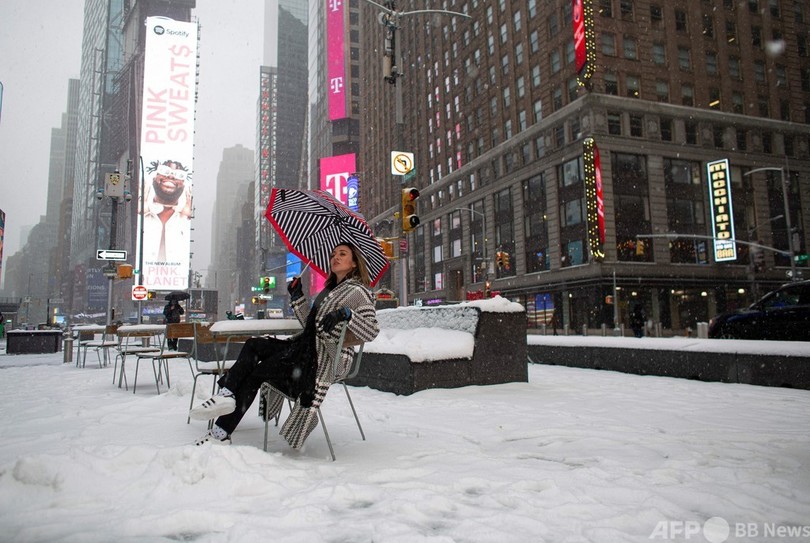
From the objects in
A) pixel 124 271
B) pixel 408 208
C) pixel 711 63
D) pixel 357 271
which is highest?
pixel 711 63

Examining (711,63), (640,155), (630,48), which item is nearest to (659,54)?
(630,48)

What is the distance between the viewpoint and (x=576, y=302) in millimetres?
37031

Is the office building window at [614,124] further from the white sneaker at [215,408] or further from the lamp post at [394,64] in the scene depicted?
the white sneaker at [215,408]

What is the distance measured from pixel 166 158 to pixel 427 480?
6522 centimetres

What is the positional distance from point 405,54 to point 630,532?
75022 mm

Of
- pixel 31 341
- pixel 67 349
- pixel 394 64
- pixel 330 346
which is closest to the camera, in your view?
pixel 330 346

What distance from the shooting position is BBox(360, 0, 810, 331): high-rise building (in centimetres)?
3578

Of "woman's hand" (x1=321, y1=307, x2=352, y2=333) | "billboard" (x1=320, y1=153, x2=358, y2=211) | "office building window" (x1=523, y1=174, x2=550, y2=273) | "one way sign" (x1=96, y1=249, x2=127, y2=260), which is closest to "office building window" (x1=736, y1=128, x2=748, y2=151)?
"office building window" (x1=523, y1=174, x2=550, y2=273)

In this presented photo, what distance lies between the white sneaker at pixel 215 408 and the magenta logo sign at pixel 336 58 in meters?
98.7

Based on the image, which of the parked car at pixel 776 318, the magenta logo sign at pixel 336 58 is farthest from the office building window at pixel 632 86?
the magenta logo sign at pixel 336 58

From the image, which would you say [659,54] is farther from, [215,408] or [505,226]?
[215,408]

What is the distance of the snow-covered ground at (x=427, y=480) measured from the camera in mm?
2514

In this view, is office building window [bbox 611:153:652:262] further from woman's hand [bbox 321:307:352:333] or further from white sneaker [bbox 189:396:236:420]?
white sneaker [bbox 189:396:236:420]

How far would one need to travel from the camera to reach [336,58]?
9388 centimetres
